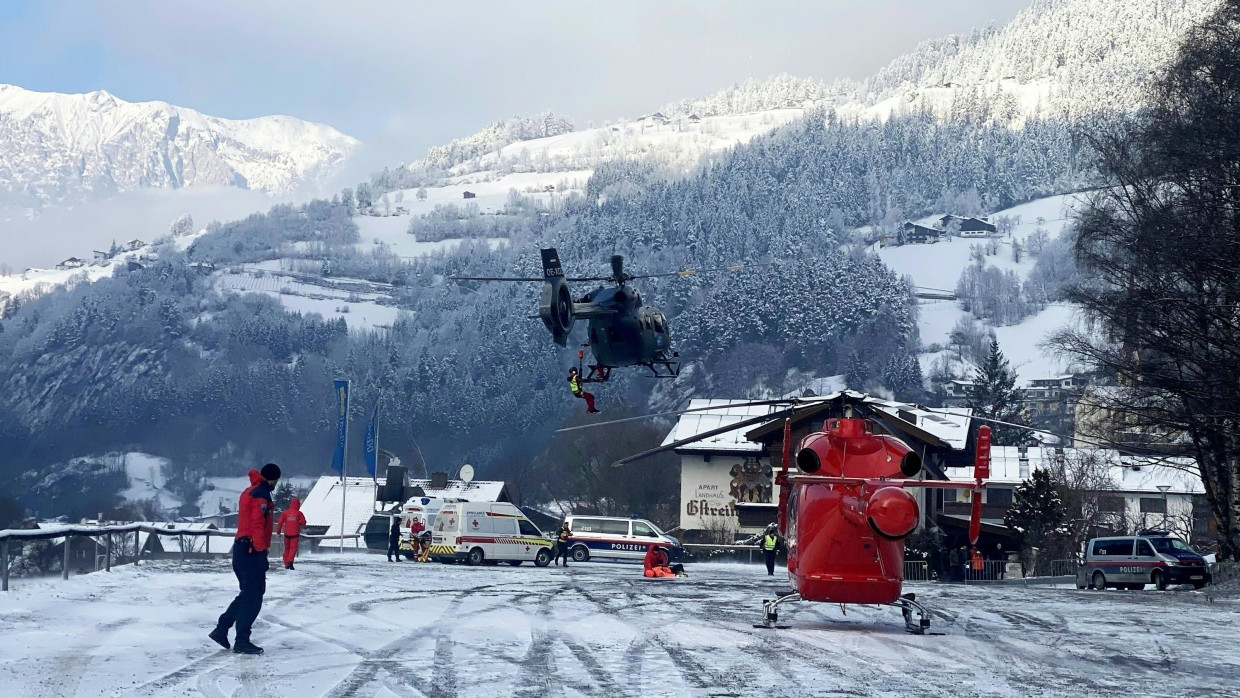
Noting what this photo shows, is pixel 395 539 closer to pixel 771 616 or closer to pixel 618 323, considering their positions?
pixel 618 323

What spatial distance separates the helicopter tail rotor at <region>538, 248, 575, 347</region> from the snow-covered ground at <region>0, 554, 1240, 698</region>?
7.07 meters

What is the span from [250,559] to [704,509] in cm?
5795

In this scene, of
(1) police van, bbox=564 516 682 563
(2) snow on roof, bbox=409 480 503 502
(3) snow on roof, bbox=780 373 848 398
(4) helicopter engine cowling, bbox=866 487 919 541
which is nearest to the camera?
(4) helicopter engine cowling, bbox=866 487 919 541

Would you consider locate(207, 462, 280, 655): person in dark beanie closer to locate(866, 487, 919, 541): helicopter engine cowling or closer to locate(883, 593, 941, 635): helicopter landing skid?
locate(866, 487, 919, 541): helicopter engine cowling

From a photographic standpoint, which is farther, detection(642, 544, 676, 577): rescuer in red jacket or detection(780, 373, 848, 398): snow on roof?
→ detection(780, 373, 848, 398): snow on roof

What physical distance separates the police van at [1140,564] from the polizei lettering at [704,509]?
32.7 metres

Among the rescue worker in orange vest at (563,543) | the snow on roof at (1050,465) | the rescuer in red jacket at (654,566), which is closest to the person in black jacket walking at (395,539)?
the rescue worker in orange vest at (563,543)

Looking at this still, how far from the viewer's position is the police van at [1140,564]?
36250 mm

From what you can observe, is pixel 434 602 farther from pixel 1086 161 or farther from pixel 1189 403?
pixel 1086 161

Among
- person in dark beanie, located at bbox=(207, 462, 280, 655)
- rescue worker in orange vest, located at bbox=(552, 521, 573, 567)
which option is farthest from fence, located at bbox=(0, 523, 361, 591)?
rescue worker in orange vest, located at bbox=(552, 521, 573, 567)

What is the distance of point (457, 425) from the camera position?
142125mm

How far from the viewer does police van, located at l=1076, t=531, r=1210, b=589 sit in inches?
1427

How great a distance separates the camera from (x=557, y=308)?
3033 cm

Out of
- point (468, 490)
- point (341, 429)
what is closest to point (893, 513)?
point (341, 429)
